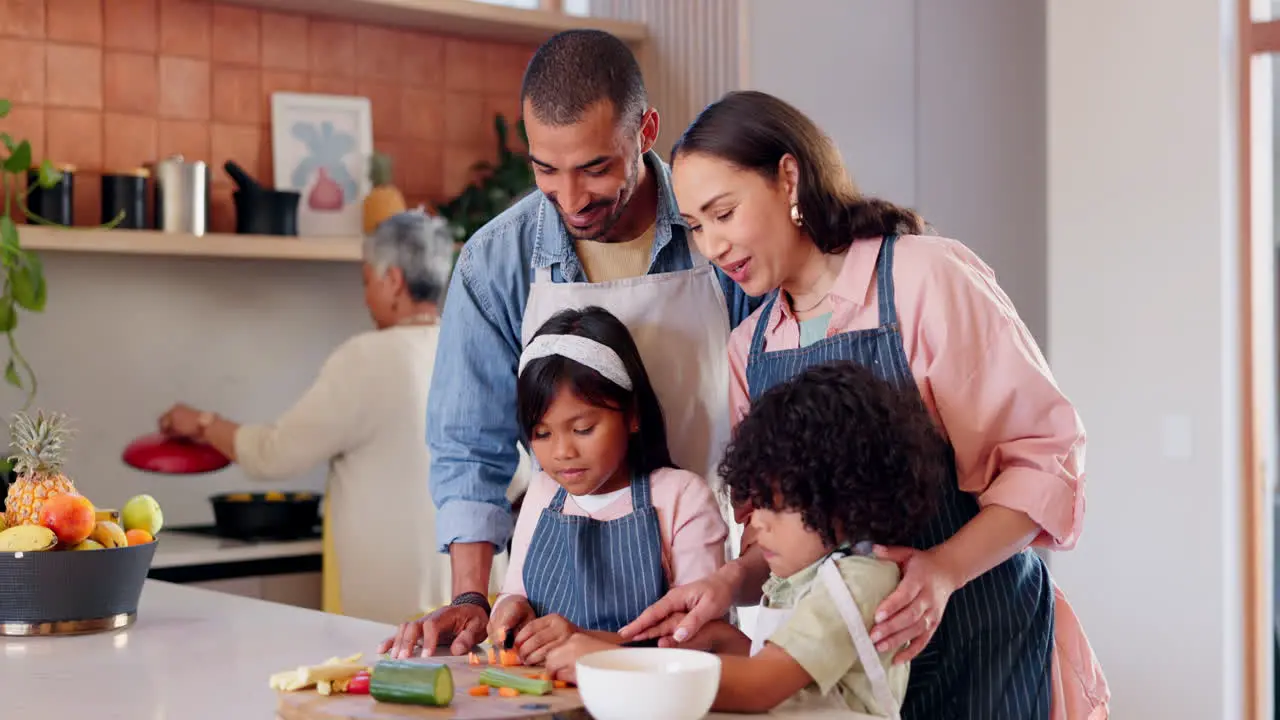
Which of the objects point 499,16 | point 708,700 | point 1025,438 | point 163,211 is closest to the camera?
point 708,700

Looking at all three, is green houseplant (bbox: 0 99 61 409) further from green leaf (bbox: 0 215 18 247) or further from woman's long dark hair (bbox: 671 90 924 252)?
woman's long dark hair (bbox: 671 90 924 252)

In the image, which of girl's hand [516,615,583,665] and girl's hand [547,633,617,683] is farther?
girl's hand [516,615,583,665]

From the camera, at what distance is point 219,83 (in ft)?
12.4

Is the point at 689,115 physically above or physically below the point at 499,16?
below

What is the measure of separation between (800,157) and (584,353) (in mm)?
380

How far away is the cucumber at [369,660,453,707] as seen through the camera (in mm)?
1292

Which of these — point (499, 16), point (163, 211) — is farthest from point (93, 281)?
point (499, 16)

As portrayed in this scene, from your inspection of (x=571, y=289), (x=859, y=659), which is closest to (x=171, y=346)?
(x=571, y=289)

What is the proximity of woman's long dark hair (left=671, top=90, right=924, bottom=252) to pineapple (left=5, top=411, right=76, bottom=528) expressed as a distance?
0.99m

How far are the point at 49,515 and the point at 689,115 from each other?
8.28 feet

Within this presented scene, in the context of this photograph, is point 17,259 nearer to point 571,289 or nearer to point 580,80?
point 571,289

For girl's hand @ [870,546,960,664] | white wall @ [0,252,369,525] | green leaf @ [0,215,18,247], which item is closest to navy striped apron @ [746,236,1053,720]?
girl's hand @ [870,546,960,664]

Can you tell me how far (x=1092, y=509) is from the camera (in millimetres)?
3777

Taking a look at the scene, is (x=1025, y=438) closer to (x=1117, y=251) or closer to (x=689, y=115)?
(x=1117, y=251)
